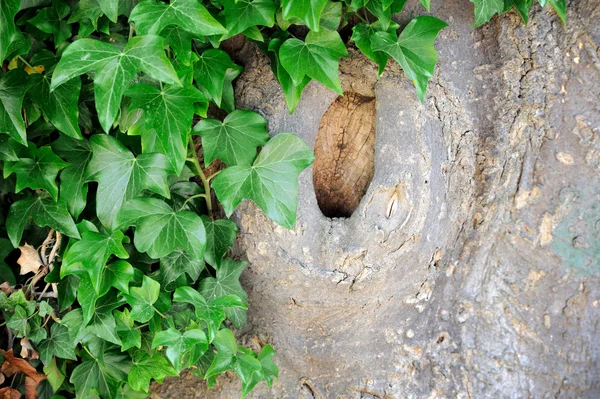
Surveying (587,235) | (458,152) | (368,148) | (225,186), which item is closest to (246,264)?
(225,186)

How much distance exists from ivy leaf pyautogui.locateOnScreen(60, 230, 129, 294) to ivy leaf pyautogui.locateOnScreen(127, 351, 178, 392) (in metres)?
0.24

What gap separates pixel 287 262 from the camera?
4.42 ft

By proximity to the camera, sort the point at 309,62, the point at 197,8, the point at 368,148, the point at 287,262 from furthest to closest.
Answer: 1. the point at 368,148
2. the point at 287,262
3. the point at 309,62
4. the point at 197,8

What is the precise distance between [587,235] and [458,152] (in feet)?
1.09

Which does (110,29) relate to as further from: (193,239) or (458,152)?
(458,152)

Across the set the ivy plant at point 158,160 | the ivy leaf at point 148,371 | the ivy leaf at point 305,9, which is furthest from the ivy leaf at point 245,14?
the ivy leaf at point 148,371

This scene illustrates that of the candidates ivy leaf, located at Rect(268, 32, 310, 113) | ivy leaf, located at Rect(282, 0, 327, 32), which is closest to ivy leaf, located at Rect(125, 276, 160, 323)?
ivy leaf, located at Rect(268, 32, 310, 113)

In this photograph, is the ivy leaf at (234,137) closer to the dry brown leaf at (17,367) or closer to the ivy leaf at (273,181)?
the ivy leaf at (273,181)

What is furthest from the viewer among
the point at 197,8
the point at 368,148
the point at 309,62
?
the point at 368,148

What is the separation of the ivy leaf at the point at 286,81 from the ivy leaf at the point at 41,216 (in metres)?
0.52

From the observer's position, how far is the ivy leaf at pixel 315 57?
3.97 ft

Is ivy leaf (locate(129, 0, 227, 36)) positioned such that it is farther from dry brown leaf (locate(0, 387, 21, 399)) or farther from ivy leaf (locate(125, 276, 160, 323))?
dry brown leaf (locate(0, 387, 21, 399))

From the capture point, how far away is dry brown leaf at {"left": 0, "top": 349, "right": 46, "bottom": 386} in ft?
4.94

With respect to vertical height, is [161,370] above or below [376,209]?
below
